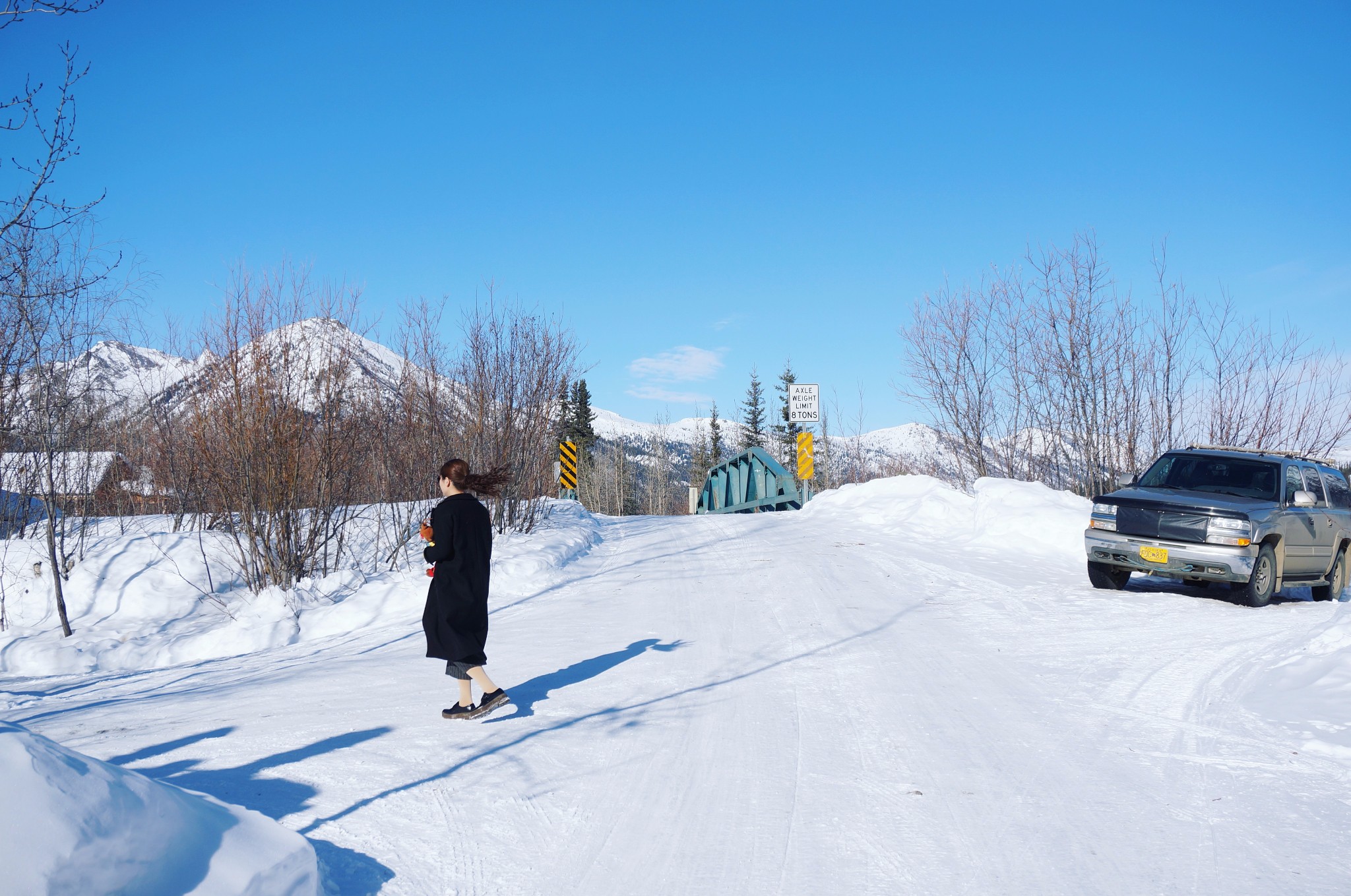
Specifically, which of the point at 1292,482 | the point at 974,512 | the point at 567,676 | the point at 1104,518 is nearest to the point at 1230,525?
the point at 1104,518

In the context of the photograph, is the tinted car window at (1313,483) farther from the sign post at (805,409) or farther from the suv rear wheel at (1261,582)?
the sign post at (805,409)

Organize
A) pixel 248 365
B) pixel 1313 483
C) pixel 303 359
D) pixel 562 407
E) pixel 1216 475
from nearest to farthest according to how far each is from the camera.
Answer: pixel 248 365 → pixel 303 359 → pixel 1216 475 → pixel 1313 483 → pixel 562 407

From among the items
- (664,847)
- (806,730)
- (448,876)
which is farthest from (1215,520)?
(448,876)

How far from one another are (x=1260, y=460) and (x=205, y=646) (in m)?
12.2

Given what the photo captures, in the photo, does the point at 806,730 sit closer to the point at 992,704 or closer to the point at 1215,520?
the point at 992,704

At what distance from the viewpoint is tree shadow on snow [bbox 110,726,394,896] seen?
3240 mm

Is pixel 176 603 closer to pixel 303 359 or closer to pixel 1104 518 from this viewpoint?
pixel 303 359

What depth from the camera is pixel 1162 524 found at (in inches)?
372

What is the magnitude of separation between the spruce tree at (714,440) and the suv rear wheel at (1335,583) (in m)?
57.3

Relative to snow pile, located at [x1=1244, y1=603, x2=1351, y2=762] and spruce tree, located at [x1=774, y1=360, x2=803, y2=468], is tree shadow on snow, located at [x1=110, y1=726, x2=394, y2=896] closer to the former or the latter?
snow pile, located at [x1=1244, y1=603, x2=1351, y2=762]

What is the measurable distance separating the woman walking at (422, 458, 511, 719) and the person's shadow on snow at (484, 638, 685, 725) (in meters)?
0.21

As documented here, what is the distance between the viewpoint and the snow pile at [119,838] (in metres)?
2.24

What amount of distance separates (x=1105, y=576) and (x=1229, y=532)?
1.36 metres

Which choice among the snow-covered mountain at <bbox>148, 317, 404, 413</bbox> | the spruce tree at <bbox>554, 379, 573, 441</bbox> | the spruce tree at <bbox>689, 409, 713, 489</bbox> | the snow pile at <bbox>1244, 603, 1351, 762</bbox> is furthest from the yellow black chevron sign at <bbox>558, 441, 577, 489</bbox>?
the spruce tree at <bbox>689, 409, 713, 489</bbox>
